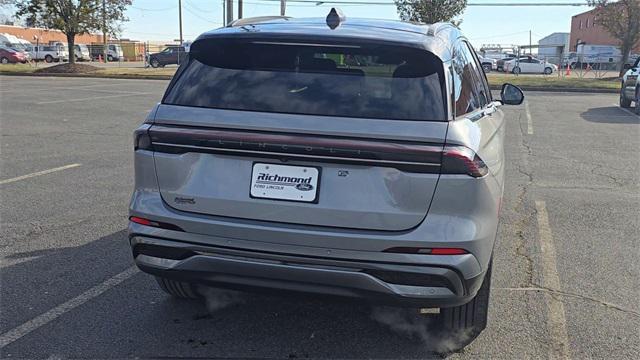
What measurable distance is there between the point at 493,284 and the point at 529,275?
0.35 m

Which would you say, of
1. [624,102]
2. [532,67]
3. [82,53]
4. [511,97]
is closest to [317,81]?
[511,97]

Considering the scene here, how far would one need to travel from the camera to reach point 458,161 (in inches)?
110

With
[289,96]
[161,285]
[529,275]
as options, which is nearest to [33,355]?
[161,285]

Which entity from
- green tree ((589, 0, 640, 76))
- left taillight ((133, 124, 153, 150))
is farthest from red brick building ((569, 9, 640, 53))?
left taillight ((133, 124, 153, 150))

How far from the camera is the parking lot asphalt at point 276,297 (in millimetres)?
3381

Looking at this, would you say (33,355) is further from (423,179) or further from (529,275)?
(529,275)

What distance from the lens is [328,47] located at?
3105mm

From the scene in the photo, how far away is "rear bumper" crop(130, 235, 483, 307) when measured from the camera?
2.84 metres

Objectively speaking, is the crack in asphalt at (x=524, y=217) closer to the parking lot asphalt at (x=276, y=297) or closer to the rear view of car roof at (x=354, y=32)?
the parking lot asphalt at (x=276, y=297)

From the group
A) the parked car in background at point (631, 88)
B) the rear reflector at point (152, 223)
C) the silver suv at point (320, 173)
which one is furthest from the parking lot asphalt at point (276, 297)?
the parked car in background at point (631, 88)

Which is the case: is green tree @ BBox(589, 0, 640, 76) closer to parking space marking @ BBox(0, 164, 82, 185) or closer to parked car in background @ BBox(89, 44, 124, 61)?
parking space marking @ BBox(0, 164, 82, 185)

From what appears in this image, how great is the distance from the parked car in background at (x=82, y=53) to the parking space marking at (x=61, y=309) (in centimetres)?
5142

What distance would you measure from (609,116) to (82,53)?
47160mm

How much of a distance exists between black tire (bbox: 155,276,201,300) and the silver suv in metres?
0.55
